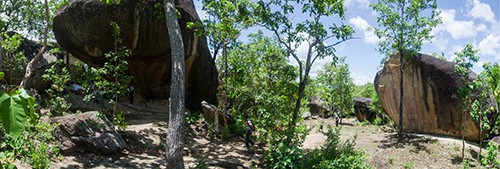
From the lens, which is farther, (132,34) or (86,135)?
(132,34)

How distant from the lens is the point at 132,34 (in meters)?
13.8

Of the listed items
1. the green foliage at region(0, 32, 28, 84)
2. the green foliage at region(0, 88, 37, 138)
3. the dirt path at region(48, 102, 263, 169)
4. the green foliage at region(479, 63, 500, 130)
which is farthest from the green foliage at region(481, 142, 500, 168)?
the green foliage at region(0, 32, 28, 84)

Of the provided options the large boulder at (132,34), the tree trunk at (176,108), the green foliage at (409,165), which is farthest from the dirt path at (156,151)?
the green foliage at (409,165)

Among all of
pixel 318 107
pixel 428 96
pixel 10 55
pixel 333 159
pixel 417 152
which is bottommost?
pixel 417 152

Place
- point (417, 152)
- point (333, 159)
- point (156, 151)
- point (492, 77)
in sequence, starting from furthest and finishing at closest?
point (417, 152) → point (492, 77) → point (156, 151) → point (333, 159)

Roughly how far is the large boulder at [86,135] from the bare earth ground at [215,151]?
0.23m

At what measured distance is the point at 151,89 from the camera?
18.1 metres

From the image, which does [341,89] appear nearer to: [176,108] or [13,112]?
[176,108]

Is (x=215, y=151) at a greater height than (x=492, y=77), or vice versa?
(x=492, y=77)

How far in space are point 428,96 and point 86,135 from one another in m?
13.9

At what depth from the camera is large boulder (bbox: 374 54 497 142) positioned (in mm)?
14906

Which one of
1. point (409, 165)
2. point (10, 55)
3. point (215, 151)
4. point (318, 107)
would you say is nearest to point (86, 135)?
point (215, 151)

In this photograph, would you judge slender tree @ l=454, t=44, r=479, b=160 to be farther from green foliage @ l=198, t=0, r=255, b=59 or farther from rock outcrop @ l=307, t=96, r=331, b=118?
rock outcrop @ l=307, t=96, r=331, b=118

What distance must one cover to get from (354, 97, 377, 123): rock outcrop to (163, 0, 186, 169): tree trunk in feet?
77.2
